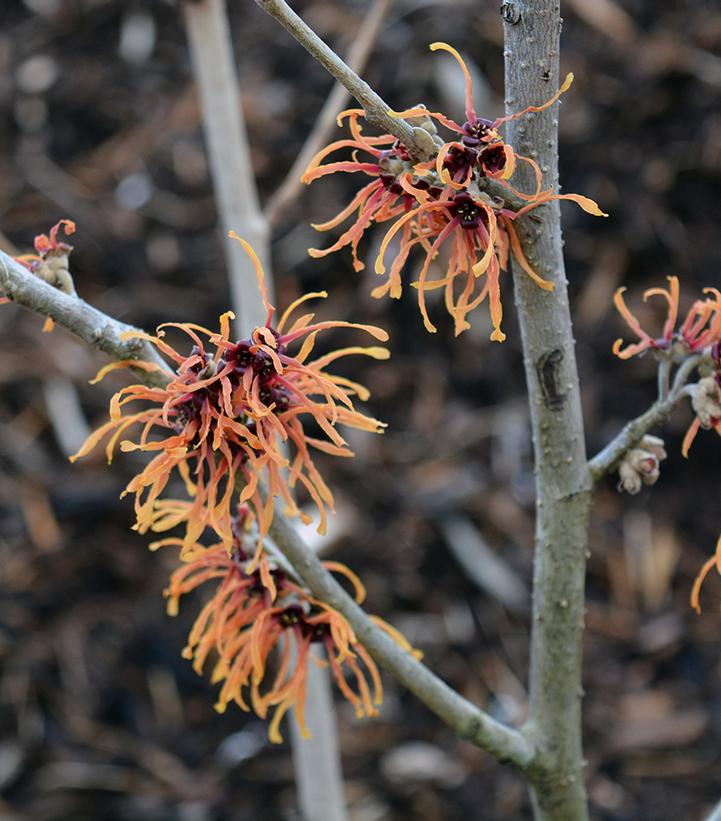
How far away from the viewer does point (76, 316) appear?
0.67 metres

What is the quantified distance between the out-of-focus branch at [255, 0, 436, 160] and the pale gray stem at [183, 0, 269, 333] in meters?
A: 0.68

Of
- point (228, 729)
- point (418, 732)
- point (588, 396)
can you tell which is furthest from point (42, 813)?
point (588, 396)

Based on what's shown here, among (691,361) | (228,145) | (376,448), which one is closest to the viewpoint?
(691,361)

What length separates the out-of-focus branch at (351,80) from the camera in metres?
0.61

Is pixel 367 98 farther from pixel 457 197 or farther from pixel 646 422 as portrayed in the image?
pixel 646 422

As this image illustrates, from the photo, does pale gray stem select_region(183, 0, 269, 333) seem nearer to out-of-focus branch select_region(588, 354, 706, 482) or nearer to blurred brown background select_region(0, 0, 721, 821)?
out-of-focus branch select_region(588, 354, 706, 482)

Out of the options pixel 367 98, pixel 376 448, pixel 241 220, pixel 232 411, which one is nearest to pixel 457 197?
pixel 367 98

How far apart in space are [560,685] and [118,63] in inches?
87.6

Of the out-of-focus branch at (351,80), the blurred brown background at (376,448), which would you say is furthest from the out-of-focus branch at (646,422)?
the blurred brown background at (376,448)

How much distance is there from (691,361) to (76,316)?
0.42m

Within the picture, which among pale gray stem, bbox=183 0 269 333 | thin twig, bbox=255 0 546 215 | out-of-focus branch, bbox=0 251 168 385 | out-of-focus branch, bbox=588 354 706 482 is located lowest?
out-of-focus branch, bbox=588 354 706 482

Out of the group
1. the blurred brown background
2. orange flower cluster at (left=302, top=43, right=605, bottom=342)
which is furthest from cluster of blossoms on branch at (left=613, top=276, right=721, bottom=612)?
the blurred brown background

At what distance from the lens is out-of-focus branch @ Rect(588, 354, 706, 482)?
2.40 feet

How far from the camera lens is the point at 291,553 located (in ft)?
2.37
